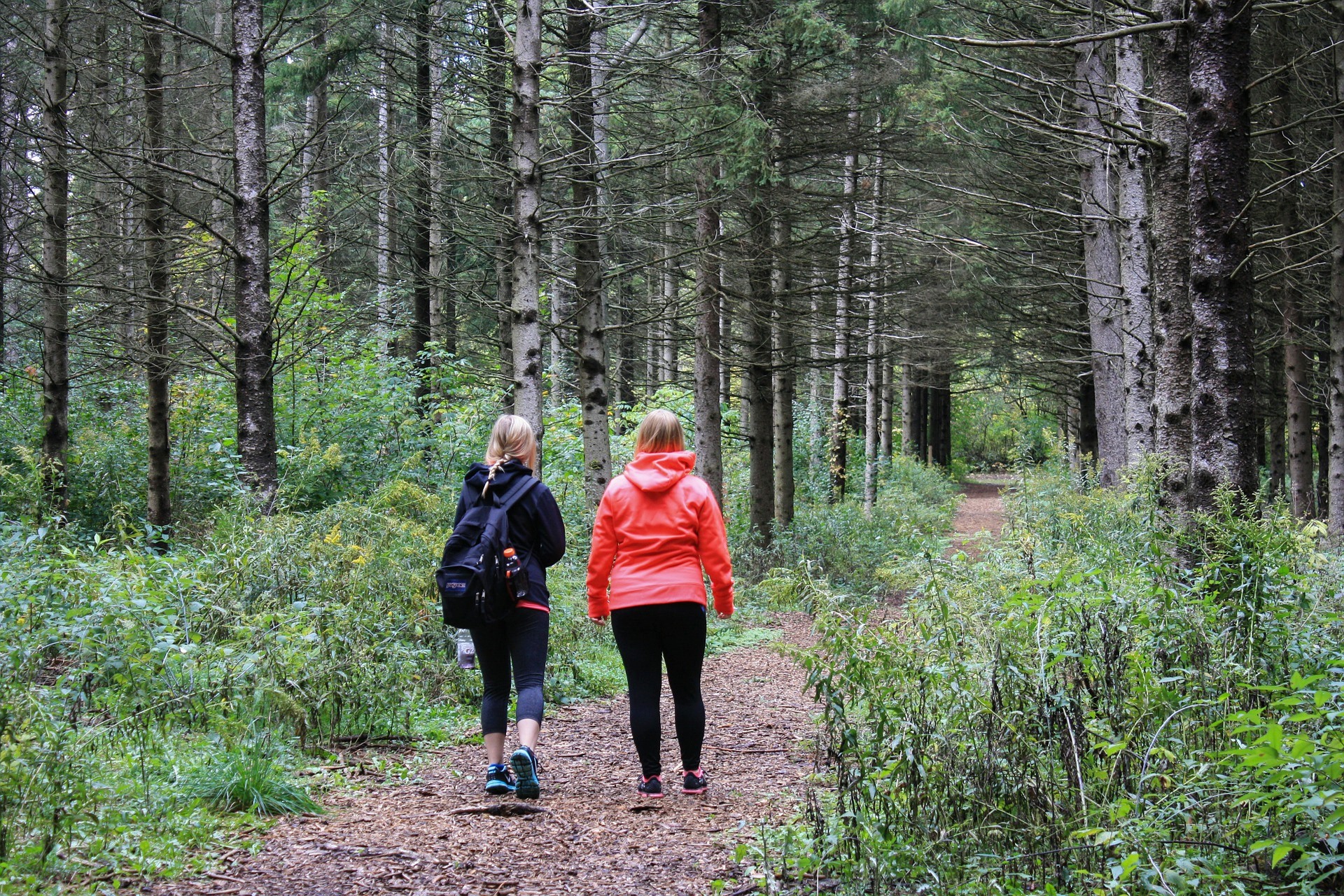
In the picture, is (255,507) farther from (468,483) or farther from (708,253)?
(708,253)

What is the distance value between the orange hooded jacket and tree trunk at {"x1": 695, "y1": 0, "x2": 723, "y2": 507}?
7.04m

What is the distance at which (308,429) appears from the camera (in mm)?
11969

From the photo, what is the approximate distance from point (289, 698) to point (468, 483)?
1.42 m

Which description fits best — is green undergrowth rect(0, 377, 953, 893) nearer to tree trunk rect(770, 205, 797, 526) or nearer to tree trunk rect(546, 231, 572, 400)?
tree trunk rect(546, 231, 572, 400)

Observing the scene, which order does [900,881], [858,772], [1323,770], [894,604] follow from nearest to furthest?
[1323,770] → [900,881] → [858,772] → [894,604]

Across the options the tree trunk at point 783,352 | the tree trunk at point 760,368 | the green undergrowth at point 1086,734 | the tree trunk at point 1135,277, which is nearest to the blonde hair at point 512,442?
the green undergrowth at point 1086,734

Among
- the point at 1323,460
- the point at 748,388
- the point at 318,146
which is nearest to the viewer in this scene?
the point at 318,146

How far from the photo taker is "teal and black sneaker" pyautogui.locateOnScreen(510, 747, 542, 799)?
4.53 metres

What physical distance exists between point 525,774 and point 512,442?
1.70 meters

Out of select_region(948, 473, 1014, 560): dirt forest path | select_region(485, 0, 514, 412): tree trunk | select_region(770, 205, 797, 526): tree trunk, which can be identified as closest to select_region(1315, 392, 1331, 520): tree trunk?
select_region(948, 473, 1014, 560): dirt forest path

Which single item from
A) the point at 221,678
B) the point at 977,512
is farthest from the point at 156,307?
the point at 977,512

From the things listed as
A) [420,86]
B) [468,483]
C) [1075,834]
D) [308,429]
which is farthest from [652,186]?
[1075,834]

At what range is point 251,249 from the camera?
779 cm

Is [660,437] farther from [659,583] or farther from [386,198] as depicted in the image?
[386,198]
